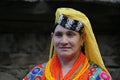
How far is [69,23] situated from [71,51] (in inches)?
7.1

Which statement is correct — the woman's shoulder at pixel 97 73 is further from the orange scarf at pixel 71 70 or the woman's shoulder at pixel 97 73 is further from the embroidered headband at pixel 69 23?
the embroidered headband at pixel 69 23

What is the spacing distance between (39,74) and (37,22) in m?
1.19

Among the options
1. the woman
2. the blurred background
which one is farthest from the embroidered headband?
the blurred background

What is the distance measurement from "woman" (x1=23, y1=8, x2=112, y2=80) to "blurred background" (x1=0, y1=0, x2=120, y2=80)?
101 cm

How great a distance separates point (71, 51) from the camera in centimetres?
306

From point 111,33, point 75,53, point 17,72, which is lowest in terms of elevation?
point 17,72

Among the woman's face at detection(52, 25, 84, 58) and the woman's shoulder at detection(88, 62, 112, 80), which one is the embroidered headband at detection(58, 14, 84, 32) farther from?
the woman's shoulder at detection(88, 62, 112, 80)

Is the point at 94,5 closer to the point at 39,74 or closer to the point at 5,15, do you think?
the point at 5,15

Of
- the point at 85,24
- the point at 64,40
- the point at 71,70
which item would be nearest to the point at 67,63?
the point at 71,70

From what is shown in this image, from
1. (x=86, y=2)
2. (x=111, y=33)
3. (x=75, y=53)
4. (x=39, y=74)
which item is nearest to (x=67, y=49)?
(x=75, y=53)

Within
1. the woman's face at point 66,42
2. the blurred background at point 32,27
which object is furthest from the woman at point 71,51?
the blurred background at point 32,27

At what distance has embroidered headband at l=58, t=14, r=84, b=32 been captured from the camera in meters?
3.06

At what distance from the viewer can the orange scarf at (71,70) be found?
304 cm

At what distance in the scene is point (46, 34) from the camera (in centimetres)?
445
